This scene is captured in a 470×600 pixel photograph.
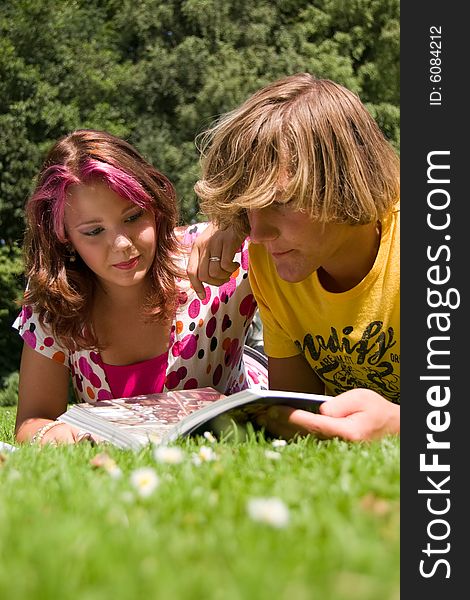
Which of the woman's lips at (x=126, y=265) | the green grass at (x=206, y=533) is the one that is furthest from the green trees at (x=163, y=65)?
the green grass at (x=206, y=533)

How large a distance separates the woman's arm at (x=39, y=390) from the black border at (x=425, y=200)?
207cm

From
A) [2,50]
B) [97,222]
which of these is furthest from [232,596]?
[2,50]

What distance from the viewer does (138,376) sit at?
416 centimetres

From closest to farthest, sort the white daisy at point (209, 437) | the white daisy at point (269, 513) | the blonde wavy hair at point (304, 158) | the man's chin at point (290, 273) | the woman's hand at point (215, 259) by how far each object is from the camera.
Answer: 1. the white daisy at point (269, 513)
2. the white daisy at point (209, 437)
3. the blonde wavy hair at point (304, 158)
4. the man's chin at point (290, 273)
5. the woman's hand at point (215, 259)

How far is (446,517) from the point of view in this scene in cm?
185

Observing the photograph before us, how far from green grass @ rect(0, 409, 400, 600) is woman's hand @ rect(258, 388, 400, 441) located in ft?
1.18

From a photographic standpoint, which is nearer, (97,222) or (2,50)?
(97,222)

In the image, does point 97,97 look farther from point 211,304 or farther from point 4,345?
point 211,304

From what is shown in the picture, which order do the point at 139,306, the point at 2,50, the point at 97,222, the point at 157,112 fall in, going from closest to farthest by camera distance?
the point at 97,222
the point at 139,306
the point at 2,50
the point at 157,112

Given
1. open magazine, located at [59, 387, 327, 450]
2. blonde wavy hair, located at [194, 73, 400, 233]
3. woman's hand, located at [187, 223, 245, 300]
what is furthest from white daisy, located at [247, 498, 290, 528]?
woman's hand, located at [187, 223, 245, 300]

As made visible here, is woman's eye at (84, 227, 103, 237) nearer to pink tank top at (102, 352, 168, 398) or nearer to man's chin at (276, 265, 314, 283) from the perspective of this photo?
pink tank top at (102, 352, 168, 398)

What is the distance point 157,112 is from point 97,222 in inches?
817

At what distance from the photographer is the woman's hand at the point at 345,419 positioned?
2.58m

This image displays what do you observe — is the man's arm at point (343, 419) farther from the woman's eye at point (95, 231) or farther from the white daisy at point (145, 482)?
the woman's eye at point (95, 231)
